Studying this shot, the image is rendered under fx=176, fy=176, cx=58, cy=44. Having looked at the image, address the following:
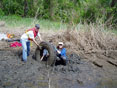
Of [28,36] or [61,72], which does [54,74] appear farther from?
[28,36]

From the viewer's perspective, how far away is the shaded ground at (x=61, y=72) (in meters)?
6.20

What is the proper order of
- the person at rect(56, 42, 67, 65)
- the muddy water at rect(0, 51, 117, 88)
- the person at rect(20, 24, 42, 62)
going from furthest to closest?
the person at rect(56, 42, 67, 65), the person at rect(20, 24, 42, 62), the muddy water at rect(0, 51, 117, 88)

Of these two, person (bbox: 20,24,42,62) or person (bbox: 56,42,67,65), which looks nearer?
person (bbox: 20,24,42,62)

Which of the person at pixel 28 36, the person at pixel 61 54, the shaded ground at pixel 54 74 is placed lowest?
the shaded ground at pixel 54 74

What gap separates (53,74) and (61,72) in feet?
1.41

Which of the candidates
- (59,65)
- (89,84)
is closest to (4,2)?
(59,65)

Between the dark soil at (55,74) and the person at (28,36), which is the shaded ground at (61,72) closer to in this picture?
the dark soil at (55,74)

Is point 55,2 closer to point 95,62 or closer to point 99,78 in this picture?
point 95,62

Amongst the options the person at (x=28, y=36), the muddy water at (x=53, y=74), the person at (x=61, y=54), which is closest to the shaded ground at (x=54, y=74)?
the muddy water at (x=53, y=74)

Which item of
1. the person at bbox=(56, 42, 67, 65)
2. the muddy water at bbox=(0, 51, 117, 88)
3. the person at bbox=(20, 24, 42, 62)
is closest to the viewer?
the muddy water at bbox=(0, 51, 117, 88)

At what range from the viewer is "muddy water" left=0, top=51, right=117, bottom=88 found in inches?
242

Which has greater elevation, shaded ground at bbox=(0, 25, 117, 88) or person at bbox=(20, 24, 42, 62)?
person at bbox=(20, 24, 42, 62)

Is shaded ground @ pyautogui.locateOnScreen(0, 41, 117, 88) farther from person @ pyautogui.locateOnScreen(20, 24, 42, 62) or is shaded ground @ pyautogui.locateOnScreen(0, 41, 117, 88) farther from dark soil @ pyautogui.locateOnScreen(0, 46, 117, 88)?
person @ pyautogui.locateOnScreen(20, 24, 42, 62)

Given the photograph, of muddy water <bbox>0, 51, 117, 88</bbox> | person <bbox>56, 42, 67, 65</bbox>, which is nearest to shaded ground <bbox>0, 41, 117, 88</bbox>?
muddy water <bbox>0, 51, 117, 88</bbox>
